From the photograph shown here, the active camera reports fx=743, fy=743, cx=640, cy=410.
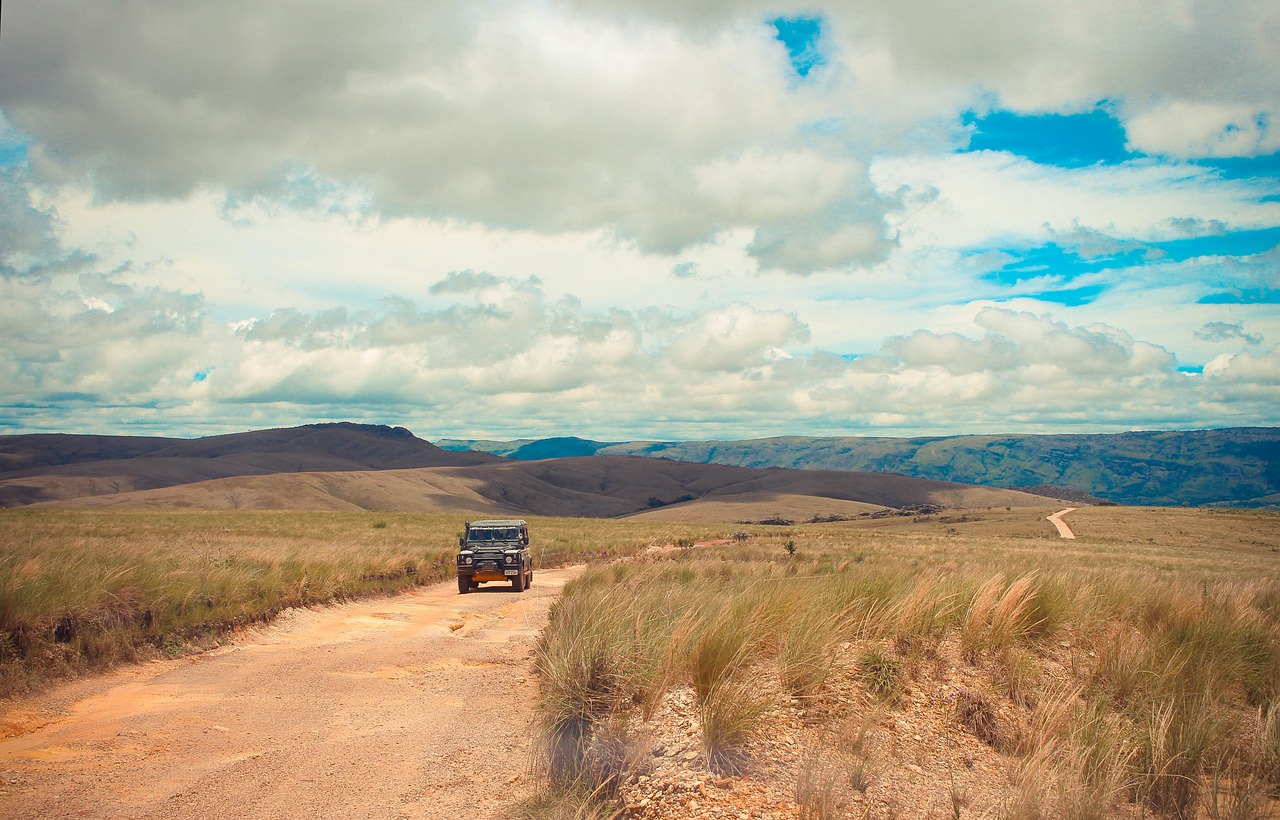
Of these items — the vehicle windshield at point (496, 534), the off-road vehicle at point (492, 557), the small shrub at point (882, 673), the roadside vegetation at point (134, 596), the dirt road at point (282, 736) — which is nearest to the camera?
the dirt road at point (282, 736)

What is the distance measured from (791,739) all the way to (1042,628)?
185 inches

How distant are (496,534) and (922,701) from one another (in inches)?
726

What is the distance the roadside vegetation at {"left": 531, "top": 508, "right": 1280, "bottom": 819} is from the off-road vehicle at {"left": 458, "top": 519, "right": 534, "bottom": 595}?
11.7 meters

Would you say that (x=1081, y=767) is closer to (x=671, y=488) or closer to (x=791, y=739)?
(x=791, y=739)

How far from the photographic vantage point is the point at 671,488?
175 m

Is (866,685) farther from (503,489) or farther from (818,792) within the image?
(503,489)

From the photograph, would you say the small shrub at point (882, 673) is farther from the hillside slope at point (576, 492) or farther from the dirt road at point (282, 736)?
the hillside slope at point (576, 492)

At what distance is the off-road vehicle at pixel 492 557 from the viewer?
22.0 meters

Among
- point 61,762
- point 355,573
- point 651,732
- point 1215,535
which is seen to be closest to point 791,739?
point 651,732

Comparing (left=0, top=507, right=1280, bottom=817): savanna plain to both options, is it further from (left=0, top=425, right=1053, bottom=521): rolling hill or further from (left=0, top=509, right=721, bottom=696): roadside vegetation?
(left=0, top=425, right=1053, bottom=521): rolling hill

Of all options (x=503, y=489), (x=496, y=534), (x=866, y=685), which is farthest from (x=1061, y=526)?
(x=503, y=489)

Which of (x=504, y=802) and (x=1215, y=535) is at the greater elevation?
(x=504, y=802)

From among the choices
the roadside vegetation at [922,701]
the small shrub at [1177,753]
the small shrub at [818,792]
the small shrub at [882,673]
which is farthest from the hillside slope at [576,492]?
the small shrub at [1177,753]

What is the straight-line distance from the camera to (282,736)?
7.46m
